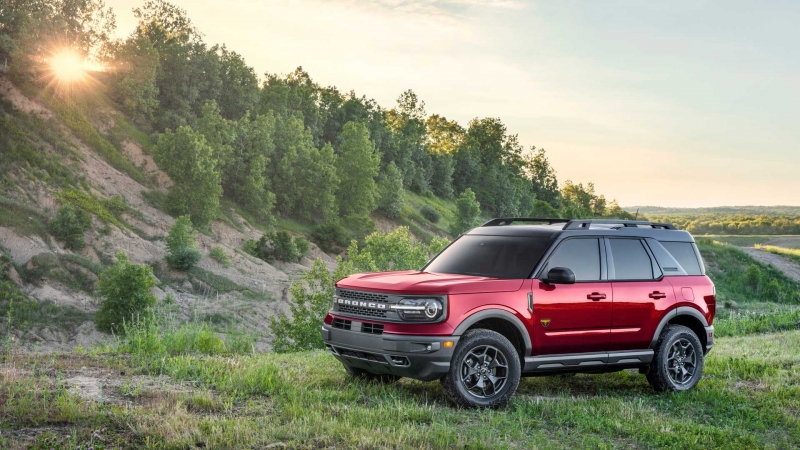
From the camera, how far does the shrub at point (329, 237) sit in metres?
79.6

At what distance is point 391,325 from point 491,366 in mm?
1228

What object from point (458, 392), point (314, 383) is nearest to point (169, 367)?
point (314, 383)

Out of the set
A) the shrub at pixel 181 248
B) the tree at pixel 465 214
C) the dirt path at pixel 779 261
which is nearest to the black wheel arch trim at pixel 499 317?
the shrub at pixel 181 248

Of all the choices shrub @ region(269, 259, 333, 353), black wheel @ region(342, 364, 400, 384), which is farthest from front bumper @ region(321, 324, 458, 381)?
shrub @ region(269, 259, 333, 353)

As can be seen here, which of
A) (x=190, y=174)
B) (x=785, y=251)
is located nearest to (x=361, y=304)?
(x=190, y=174)

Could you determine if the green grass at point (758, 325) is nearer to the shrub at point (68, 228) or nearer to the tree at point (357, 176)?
the shrub at point (68, 228)

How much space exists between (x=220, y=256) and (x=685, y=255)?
53.1 metres

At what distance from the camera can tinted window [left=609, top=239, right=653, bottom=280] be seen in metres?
9.78

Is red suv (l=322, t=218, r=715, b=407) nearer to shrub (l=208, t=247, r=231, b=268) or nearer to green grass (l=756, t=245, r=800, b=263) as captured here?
shrub (l=208, t=247, r=231, b=268)

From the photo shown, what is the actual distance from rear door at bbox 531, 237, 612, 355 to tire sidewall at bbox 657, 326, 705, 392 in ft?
3.30

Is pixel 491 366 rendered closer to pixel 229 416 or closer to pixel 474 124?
pixel 229 416

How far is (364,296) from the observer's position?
8758 mm

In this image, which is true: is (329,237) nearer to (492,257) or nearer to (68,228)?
(68,228)

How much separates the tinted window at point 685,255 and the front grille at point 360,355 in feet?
14.4
